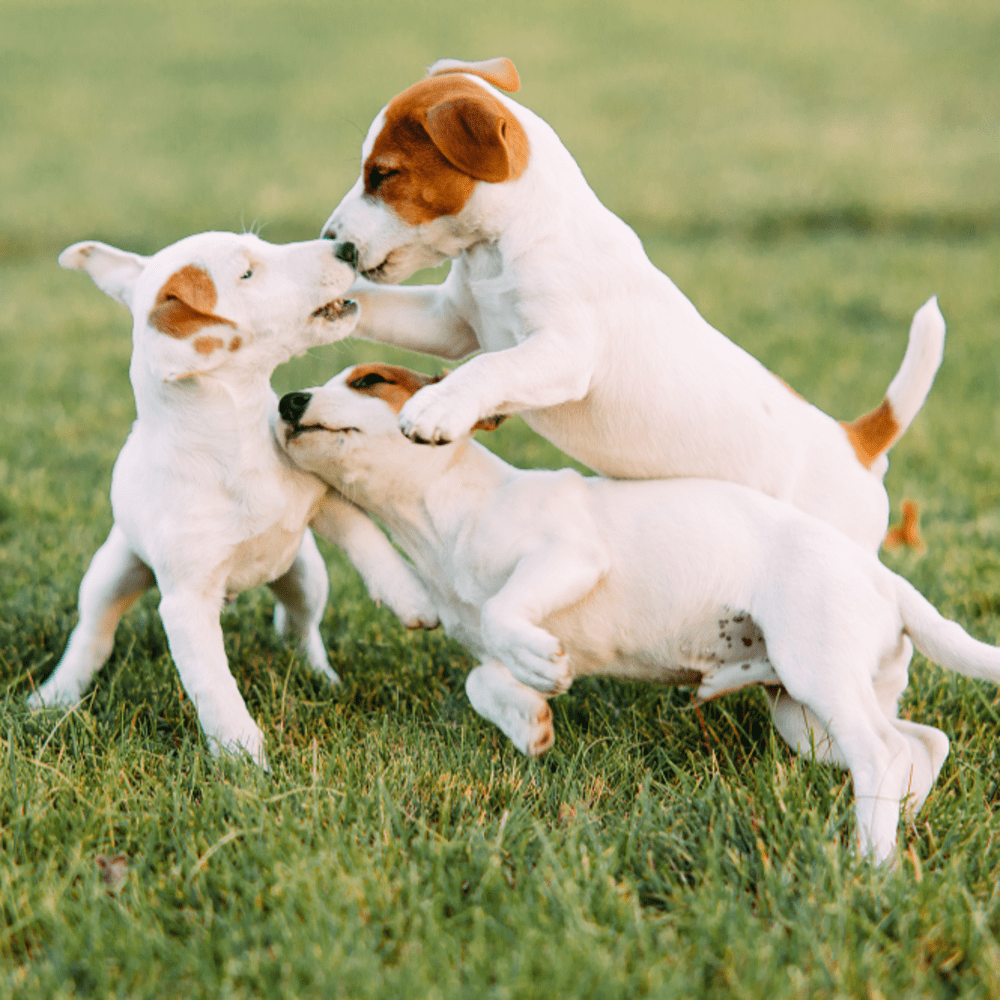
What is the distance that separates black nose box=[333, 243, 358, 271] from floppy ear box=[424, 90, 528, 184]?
339 mm

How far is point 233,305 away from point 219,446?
0.38 m

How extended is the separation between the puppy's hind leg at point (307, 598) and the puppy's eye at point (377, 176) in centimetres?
110

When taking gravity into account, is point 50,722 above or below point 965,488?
above

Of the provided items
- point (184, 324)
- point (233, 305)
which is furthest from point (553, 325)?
point (184, 324)

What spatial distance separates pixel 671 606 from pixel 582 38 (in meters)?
18.6

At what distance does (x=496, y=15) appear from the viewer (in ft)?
68.0

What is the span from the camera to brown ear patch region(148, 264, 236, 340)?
9.13 feet

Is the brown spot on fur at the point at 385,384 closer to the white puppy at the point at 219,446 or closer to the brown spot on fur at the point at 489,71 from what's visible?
the white puppy at the point at 219,446

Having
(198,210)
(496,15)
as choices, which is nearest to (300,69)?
(496,15)

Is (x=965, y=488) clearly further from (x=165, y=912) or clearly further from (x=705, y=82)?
(x=705, y=82)

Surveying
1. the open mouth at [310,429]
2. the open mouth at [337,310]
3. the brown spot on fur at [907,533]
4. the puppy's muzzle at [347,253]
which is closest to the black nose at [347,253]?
the puppy's muzzle at [347,253]

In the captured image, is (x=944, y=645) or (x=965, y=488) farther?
(x=965, y=488)

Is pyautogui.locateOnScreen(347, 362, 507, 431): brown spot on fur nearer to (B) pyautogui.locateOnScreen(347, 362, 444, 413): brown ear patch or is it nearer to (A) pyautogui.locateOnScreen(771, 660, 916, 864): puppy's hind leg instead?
(B) pyautogui.locateOnScreen(347, 362, 444, 413): brown ear patch

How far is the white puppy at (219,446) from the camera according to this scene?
9.30ft
